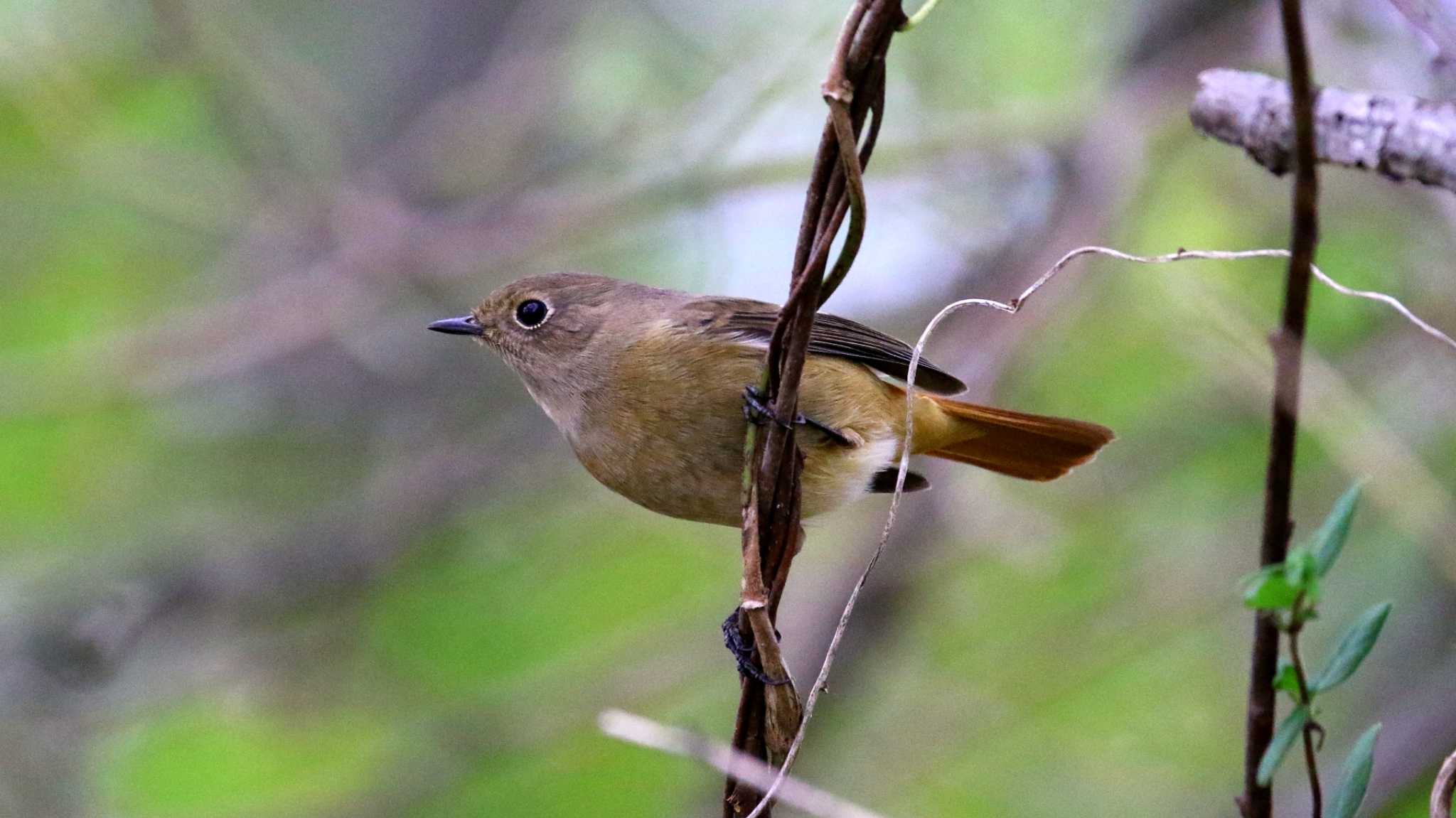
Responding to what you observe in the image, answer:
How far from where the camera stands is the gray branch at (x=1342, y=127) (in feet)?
6.98

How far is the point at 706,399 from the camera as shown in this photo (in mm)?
3332

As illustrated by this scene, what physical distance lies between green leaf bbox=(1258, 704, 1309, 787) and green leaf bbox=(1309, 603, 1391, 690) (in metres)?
0.04

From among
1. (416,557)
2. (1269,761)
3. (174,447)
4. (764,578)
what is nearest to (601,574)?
(416,557)

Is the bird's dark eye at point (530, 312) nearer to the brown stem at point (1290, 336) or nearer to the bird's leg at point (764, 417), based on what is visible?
the bird's leg at point (764, 417)

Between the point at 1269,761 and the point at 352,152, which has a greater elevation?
the point at 352,152

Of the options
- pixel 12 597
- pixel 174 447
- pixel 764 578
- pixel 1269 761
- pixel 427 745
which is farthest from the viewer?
pixel 174 447

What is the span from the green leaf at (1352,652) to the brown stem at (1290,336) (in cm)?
8

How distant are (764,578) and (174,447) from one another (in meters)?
5.68

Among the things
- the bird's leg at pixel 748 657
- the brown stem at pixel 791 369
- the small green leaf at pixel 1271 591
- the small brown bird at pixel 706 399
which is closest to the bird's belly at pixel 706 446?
the small brown bird at pixel 706 399

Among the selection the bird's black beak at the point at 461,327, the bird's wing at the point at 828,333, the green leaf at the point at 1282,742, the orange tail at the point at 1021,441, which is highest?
the bird's black beak at the point at 461,327

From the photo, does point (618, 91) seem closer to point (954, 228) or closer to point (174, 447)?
point (954, 228)

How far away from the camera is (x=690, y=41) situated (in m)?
6.69

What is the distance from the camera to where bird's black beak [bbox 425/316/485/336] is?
4078mm

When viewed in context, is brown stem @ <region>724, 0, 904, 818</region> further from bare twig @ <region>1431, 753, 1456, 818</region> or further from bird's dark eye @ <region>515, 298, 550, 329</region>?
bird's dark eye @ <region>515, 298, 550, 329</region>
